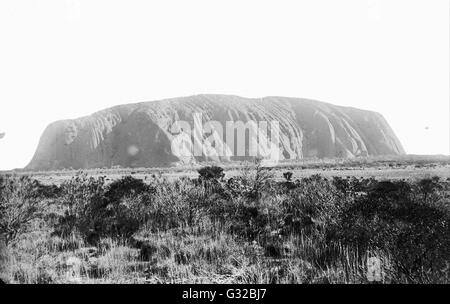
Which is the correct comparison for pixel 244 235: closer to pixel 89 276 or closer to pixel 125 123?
pixel 89 276

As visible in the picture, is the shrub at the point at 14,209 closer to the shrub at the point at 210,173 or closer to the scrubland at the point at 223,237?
the scrubland at the point at 223,237

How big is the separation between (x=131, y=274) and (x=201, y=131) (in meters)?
53.0

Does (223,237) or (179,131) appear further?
(179,131)

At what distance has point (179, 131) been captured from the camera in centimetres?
5581

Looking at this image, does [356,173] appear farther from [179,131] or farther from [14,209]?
[179,131]

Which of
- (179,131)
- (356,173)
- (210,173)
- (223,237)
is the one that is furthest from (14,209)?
(179,131)

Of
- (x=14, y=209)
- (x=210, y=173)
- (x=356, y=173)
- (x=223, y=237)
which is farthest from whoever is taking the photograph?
(x=356, y=173)

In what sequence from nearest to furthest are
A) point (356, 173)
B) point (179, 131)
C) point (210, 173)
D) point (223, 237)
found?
point (223, 237)
point (210, 173)
point (356, 173)
point (179, 131)

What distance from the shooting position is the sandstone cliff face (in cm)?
5403

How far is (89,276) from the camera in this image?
4.11 m

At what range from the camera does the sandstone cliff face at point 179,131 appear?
177 feet

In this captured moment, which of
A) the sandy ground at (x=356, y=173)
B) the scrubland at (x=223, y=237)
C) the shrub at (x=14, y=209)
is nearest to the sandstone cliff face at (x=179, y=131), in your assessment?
the sandy ground at (x=356, y=173)

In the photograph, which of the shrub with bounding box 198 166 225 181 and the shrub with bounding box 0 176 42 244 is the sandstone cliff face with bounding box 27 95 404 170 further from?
the shrub with bounding box 0 176 42 244

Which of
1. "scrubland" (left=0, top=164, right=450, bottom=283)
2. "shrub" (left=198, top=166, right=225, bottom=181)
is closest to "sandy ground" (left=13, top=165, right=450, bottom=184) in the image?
"shrub" (left=198, top=166, right=225, bottom=181)
